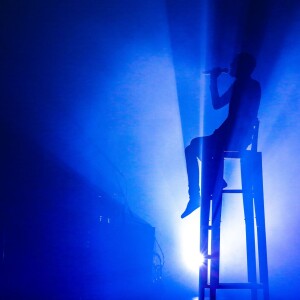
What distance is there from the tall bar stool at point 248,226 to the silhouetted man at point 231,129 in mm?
44

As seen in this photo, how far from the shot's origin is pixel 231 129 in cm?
195

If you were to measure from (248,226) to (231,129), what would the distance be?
510 mm

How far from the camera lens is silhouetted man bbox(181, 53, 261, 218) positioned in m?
1.91

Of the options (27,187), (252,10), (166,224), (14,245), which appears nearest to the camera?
(14,245)

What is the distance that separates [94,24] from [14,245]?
200 cm

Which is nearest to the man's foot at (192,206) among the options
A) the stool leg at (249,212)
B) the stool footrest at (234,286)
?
the stool leg at (249,212)

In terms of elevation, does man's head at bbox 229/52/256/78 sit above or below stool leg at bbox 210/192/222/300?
above

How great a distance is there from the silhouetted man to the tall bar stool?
0.14ft

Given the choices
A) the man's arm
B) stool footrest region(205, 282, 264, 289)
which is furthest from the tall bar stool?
the man's arm

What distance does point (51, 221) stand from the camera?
2.29m

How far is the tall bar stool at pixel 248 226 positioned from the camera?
1760 mm

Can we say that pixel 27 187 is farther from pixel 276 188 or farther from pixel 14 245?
pixel 276 188

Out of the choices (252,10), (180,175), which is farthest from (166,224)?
(252,10)

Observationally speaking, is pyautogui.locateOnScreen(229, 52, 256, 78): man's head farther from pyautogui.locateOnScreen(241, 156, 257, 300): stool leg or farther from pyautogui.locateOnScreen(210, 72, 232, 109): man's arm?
pyautogui.locateOnScreen(241, 156, 257, 300): stool leg
